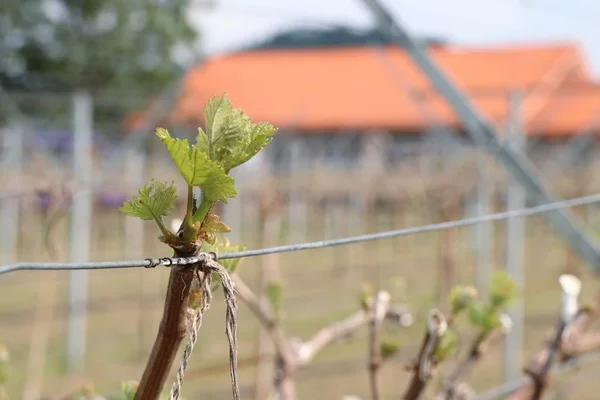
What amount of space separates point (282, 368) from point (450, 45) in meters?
20.3

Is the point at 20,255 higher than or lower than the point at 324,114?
lower

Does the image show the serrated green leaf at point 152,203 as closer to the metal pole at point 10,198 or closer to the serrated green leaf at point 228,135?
the serrated green leaf at point 228,135

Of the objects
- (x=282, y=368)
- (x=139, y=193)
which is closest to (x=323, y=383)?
(x=282, y=368)

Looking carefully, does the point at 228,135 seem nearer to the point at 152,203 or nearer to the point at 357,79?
the point at 152,203

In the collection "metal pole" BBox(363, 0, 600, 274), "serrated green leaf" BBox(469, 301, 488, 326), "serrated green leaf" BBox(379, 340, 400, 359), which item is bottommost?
"serrated green leaf" BBox(379, 340, 400, 359)

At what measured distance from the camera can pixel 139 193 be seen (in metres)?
0.44

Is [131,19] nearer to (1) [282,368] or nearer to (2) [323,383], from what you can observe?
(2) [323,383]

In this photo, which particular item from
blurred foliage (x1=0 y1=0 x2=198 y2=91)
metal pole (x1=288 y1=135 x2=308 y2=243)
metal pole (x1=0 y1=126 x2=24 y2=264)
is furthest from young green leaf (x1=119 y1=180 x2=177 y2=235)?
blurred foliage (x1=0 y1=0 x2=198 y2=91)

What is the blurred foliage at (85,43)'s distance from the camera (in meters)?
13.1

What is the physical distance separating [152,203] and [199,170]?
0.11ft

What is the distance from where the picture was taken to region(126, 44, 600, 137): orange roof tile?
17109mm

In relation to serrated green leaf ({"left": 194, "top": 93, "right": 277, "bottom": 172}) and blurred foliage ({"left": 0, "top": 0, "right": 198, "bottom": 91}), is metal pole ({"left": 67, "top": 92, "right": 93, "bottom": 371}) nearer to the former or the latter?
serrated green leaf ({"left": 194, "top": 93, "right": 277, "bottom": 172})

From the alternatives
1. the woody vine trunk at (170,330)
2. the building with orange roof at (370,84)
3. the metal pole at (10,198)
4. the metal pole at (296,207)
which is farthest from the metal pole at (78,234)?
the building with orange roof at (370,84)

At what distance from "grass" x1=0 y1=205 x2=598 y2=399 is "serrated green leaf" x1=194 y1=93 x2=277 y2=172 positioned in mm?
860
